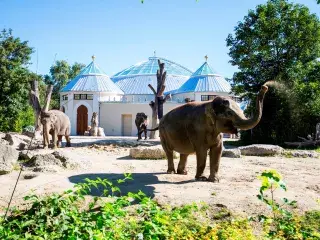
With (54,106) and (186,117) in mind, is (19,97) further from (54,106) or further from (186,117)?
(186,117)

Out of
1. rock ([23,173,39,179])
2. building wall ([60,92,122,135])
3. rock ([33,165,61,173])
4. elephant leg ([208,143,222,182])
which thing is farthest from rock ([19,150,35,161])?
building wall ([60,92,122,135])

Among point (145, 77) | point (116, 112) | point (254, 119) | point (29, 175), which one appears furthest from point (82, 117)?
point (254, 119)

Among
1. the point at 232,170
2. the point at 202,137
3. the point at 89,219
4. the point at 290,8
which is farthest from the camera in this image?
the point at 290,8

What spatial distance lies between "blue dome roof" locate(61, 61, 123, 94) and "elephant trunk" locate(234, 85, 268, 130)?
1322 inches

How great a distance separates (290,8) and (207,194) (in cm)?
1824

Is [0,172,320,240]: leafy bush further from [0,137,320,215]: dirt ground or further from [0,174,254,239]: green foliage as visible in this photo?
[0,137,320,215]: dirt ground

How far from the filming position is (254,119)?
6.01m

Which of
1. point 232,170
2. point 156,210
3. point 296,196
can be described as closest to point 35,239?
point 156,210

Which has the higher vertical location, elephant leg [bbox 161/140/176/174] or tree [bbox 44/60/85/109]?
tree [bbox 44/60/85/109]

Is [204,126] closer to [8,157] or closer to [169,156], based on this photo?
[169,156]

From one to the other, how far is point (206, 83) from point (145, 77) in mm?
10513

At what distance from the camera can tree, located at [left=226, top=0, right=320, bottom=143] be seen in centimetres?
2014

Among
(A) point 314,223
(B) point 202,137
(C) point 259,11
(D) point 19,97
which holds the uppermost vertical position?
(C) point 259,11

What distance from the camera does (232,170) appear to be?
8633 mm
